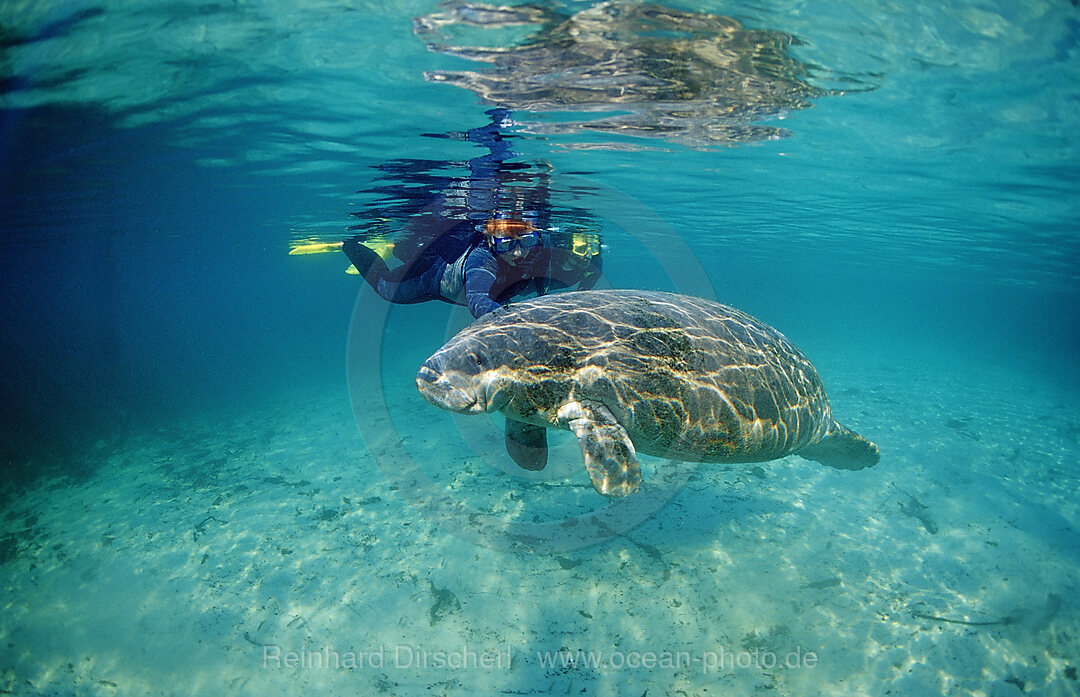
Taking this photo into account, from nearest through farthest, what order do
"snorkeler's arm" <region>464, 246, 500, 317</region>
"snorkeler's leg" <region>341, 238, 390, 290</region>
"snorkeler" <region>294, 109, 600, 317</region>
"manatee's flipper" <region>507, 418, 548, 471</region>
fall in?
"manatee's flipper" <region>507, 418, 548, 471</region> → "snorkeler's arm" <region>464, 246, 500, 317</region> → "snorkeler" <region>294, 109, 600, 317</region> → "snorkeler's leg" <region>341, 238, 390, 290</region>

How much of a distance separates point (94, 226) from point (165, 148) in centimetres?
1422

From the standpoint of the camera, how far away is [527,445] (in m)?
5.08

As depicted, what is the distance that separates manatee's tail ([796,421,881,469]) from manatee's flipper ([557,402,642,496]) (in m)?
3.80

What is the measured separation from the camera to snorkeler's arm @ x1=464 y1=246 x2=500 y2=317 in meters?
5.89

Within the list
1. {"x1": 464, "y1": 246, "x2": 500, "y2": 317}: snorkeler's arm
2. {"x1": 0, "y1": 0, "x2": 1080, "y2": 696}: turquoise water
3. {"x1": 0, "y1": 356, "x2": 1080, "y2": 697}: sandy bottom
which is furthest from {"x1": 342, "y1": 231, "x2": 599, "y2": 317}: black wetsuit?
{"x1": 0, "y1": 356, "x2": 1080, "y2": 697}: sandy bottom

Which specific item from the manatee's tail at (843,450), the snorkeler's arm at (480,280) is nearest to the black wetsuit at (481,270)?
the snorkeler's arm at (480,280)

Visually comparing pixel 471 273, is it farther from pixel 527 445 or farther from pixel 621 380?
pixel 621 380

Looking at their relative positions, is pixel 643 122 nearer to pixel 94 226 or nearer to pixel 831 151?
pixel 831 151

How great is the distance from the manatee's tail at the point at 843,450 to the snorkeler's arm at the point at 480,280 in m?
4.59

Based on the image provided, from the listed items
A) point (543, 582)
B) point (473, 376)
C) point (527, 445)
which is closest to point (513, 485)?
point (543, 582)

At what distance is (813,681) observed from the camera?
4.81 meters

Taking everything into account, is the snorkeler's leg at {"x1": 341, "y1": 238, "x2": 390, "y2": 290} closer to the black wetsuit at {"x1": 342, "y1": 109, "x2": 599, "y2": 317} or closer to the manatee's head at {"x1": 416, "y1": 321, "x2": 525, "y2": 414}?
the black wetsuit at {"x1": 342, "y1": 109, "x2": 599, "y2": 317}

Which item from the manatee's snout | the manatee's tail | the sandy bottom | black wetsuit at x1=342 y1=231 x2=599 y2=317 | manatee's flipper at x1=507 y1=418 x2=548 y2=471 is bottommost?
the sandy bottom

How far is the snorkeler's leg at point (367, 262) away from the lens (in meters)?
9.77
